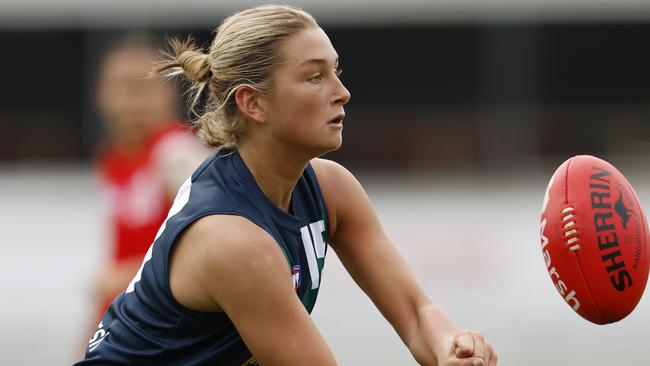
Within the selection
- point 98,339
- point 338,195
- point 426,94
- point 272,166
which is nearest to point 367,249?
point 338,195

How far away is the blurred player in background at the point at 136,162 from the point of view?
507cm

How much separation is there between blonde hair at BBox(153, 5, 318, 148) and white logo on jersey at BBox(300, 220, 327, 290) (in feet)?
0.98

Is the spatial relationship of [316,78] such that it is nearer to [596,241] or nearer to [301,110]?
[301,110]

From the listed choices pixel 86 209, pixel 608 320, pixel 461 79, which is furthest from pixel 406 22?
pixel 608 320

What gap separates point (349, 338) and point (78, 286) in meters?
1.98

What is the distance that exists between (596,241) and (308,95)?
84cm

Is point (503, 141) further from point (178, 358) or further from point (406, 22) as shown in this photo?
point (178, 358)

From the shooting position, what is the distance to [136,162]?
5.55 metres

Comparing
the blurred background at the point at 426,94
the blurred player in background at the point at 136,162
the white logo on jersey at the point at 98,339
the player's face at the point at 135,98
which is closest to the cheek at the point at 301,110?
the white logo on jersey at the point at 98,339

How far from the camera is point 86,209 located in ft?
32.6

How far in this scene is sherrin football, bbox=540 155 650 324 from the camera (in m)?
3.20

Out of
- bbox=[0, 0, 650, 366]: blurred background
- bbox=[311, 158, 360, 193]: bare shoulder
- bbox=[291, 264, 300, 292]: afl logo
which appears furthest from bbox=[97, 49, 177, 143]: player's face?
bbox=[0, 0, 650, 366]: blurred background

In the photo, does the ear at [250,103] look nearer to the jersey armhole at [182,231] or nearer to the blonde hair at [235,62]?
the blonde hair at [235,62]

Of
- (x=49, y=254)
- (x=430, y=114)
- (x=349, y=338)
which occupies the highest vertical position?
(x=430, y=114)
